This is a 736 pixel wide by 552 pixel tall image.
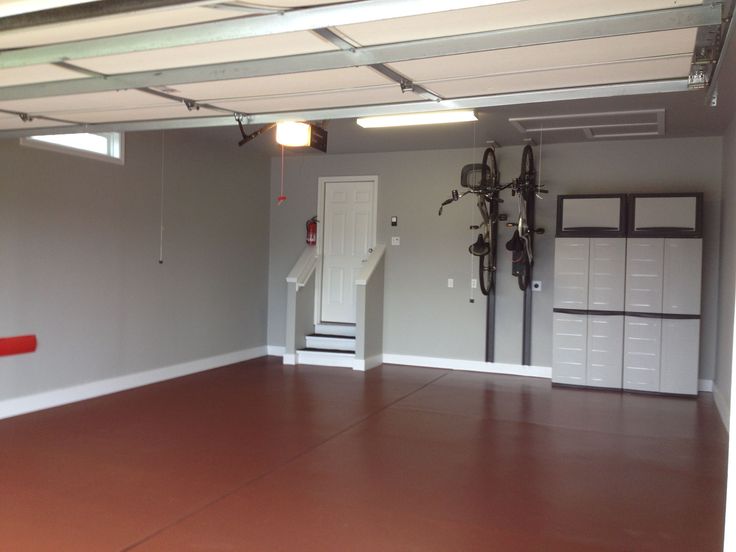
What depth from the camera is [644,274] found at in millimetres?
7094

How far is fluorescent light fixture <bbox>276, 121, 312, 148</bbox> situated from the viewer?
5266 mm

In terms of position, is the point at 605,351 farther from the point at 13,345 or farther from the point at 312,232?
the point at 13,345

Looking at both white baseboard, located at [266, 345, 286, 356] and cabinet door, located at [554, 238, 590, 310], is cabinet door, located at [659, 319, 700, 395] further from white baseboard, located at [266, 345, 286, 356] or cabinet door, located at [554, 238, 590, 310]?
white baseboard, located at [266, 345, 286, 356]

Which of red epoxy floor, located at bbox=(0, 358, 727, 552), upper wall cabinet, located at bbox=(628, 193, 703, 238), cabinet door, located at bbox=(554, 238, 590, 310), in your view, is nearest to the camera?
red epoxy floor, located at bbox=(0, 358, 727, 552)

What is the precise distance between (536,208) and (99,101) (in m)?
Result: 5.79

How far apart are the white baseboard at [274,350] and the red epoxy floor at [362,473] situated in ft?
8.48

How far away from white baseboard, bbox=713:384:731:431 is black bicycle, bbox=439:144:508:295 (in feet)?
9.31

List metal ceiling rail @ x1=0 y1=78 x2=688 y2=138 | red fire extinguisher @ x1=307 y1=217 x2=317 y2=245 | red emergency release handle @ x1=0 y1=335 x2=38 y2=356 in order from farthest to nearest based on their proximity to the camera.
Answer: red fire extinguisher @ x1=307 y1=217 x2=317 y2=245, red emergency release handle @ x1=0 y1=335 x2=38 y2=356, metal ceiling rail @ x1=0 y1=78 x2=688 y2=138

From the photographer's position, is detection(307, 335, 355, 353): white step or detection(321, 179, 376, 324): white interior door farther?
detection(321, 179, 376, 324): white interior door

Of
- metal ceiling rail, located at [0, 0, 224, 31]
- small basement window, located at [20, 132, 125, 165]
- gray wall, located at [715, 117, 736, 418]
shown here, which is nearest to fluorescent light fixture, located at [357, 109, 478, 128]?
small basement window, located at [20, 132, 125, 165]

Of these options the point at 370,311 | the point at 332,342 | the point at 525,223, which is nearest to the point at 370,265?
the point at 370,311

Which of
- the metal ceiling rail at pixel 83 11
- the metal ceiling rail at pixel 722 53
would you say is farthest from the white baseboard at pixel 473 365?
the metal ceiling rail at pixel 83 11

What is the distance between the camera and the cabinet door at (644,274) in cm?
703

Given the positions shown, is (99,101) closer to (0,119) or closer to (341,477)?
(0,119)
